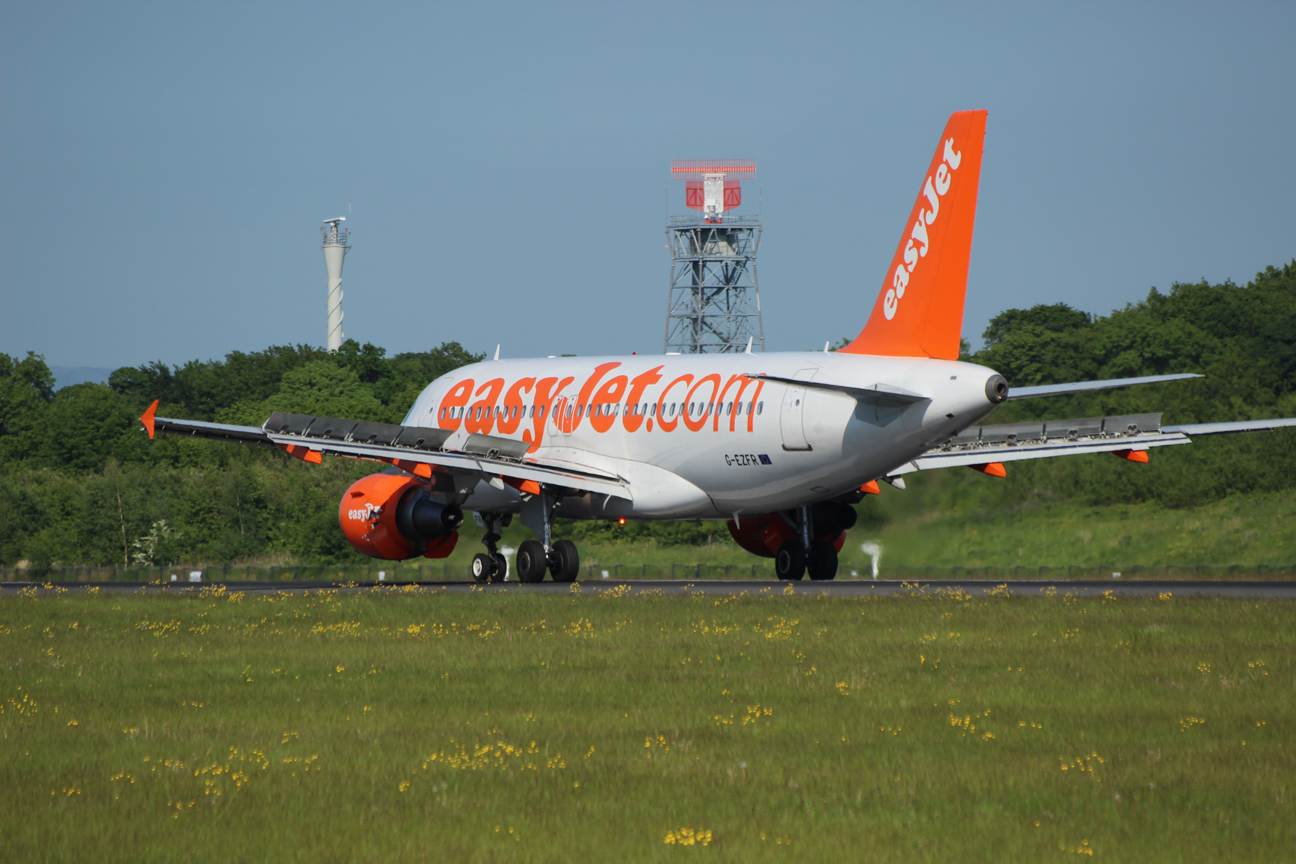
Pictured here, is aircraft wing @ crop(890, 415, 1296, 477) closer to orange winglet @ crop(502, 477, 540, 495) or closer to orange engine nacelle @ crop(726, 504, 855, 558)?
orange engine nacelle @ crop(726, 504, 855, 558)

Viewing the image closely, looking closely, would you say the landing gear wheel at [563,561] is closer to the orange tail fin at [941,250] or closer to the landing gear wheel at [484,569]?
the landing gear wheel at [484,569]

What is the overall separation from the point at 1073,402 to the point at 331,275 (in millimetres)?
88297

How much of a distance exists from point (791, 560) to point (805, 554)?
1.36ft

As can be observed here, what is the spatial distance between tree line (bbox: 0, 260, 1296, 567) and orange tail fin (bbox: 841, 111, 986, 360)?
9.96 m

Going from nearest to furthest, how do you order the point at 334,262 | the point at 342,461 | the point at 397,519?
the point at 397,519, the point at 342,461, the point at 334,262

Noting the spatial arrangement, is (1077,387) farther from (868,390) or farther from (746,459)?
(746,459)

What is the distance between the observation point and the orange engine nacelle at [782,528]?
35.8 metres

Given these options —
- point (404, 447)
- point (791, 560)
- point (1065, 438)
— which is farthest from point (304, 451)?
point (1065, 438)

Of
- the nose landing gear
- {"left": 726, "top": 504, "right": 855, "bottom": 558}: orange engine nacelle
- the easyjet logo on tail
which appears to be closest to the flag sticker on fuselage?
{"left": 726, "top": 504, "right": 855, "bottom": 558}: orange engine nacelle

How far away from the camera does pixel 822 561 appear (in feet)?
117

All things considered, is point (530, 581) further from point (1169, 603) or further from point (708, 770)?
point (708, 770)

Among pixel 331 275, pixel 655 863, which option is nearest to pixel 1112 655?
pixel 655 863

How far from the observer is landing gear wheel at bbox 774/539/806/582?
118ft

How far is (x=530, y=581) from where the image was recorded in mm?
34625
